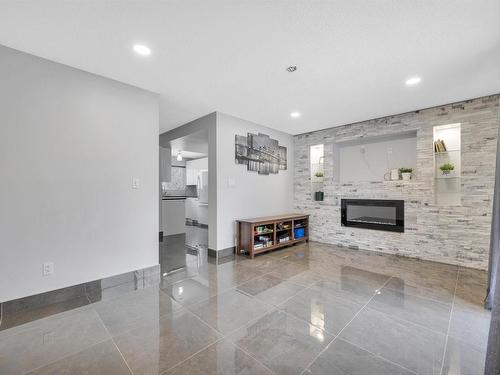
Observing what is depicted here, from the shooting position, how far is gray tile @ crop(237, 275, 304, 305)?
246 cm

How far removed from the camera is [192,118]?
4297 millimetres

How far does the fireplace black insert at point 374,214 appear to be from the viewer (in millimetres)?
4141

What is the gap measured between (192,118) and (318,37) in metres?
2.86

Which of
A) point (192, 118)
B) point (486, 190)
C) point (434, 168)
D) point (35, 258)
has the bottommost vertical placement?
point (35, 258)

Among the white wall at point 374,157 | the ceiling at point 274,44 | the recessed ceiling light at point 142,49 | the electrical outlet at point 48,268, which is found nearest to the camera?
the ceiling at point 274,44

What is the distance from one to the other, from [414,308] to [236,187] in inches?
117

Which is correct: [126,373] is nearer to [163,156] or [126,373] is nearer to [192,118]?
[192,118]

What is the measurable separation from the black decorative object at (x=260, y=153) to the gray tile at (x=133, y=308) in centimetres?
257

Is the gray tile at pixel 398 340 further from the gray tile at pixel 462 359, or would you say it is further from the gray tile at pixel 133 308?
the gray tile at pixel 133 308

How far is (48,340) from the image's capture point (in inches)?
69.3

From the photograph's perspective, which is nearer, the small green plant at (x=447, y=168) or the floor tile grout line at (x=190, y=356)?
the floor tile grout line at (x=190, y=356)

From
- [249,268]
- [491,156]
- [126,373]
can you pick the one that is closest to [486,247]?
[491,156]

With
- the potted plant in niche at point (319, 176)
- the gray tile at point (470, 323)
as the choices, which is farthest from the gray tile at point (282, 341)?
the potted plant in niche at point (319, 176)

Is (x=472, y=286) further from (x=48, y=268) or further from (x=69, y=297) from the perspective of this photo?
(x=48, y=268)
